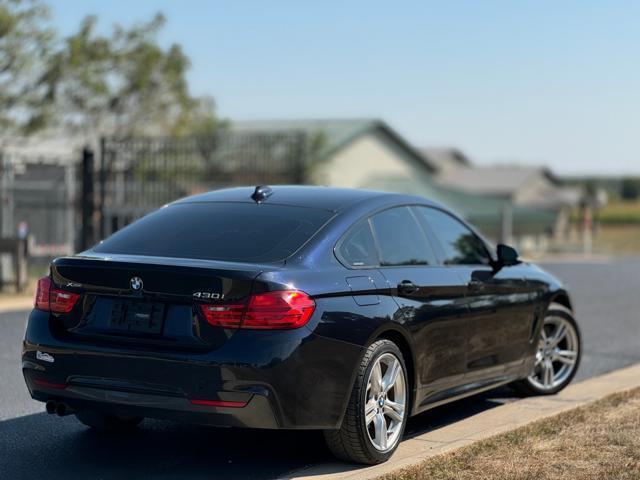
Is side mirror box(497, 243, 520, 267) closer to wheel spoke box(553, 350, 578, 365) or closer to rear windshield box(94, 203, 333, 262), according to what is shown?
wheel spoke box(553, 350, 578, 365)

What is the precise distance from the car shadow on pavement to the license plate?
82 cm

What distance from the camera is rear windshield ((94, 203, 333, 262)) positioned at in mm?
6355

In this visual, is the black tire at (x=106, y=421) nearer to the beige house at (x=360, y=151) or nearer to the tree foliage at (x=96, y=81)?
the tree foliage at (x=96, y=81)

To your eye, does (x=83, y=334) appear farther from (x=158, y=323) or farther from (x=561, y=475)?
(x=561, y=475)

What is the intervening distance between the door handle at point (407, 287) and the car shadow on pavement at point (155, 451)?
1.05 m

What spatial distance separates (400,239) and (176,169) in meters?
15.2

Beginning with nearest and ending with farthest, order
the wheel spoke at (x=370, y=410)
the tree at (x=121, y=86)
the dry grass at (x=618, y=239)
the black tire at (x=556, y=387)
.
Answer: the wheel spoke at (x=370, y=410)
the black tire at (x=556, y=387)
the tree at (x=121, y=86)
the dry grass at (x=618, y=239)

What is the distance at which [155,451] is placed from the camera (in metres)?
6.73

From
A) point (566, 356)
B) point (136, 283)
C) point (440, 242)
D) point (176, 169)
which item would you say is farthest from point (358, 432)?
point (176, 169)

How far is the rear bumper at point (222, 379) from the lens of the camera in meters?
5.70

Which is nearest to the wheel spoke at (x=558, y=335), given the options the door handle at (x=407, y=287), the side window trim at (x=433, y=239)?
the side window trim at (x=433, y=239)

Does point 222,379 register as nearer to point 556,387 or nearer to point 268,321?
point 268,321

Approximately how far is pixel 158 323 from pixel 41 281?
939mm

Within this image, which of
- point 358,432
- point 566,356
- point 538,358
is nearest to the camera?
point 358,432
